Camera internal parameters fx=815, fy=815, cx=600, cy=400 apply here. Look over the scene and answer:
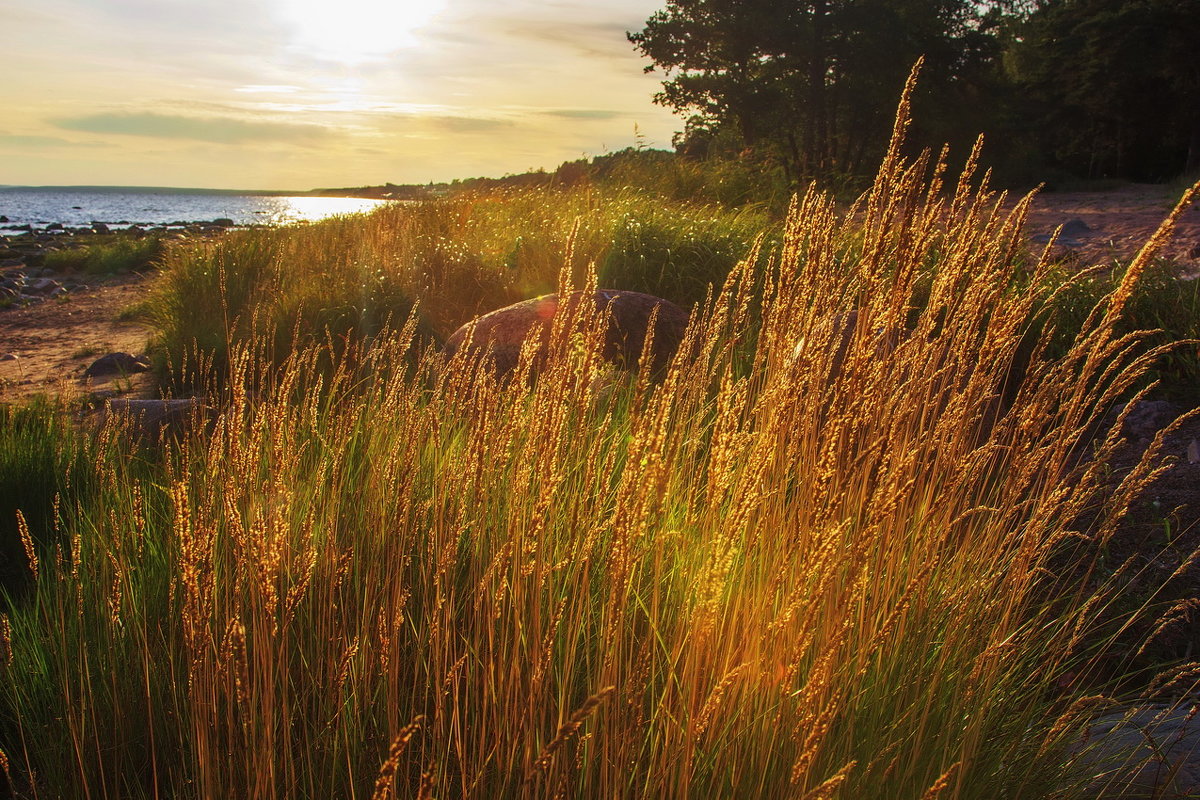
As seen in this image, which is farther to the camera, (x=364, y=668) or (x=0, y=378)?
(x=0, y=378)

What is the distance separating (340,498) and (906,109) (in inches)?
79.2

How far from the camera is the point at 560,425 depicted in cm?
154

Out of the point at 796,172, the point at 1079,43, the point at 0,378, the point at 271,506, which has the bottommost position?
the point at 0,378

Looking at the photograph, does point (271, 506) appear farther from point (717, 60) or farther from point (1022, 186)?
point (1022, 186)

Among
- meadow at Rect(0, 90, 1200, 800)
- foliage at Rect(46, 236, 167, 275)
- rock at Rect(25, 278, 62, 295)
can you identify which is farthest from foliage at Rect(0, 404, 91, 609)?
foliage at Rect(46, 236, 167, 275)

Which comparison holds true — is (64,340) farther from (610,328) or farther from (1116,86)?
(1116,86)

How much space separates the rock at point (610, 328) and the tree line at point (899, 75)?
468 inches

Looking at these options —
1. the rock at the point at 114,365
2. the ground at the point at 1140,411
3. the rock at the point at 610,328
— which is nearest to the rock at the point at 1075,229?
the ground at the point at 1140,411

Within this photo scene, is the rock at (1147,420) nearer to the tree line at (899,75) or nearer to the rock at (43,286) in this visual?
the tree line at (899,75)

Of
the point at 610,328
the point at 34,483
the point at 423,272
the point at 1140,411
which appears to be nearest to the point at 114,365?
the point at 423,272

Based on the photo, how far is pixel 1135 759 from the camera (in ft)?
6.95

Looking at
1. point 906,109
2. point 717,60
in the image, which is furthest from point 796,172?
point 906,109

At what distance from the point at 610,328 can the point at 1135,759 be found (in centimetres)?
422

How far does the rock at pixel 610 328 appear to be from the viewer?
5.47 m
